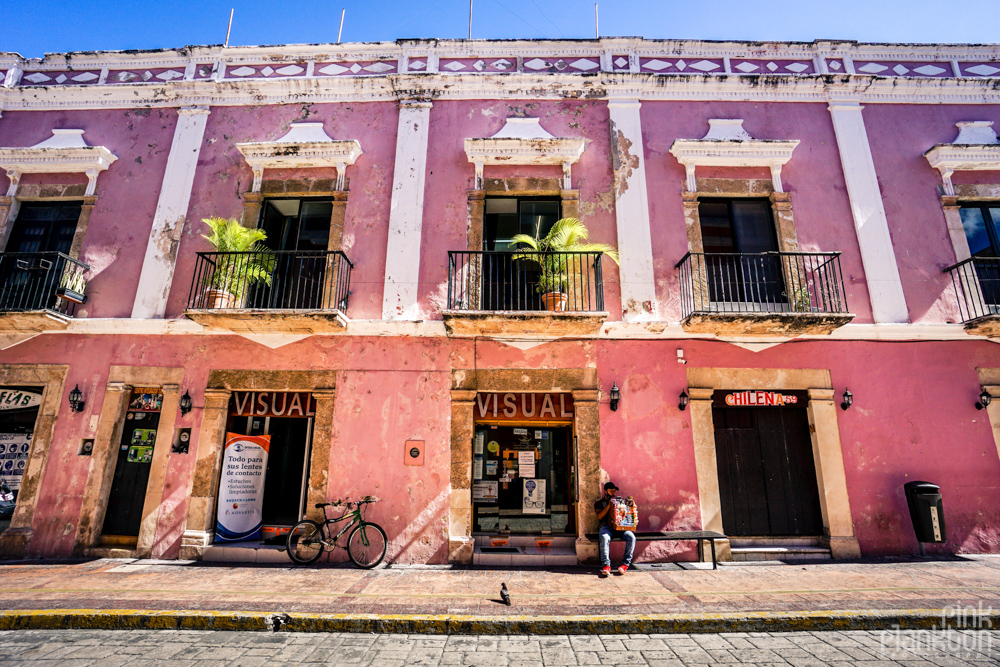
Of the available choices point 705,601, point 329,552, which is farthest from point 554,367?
point 329,552

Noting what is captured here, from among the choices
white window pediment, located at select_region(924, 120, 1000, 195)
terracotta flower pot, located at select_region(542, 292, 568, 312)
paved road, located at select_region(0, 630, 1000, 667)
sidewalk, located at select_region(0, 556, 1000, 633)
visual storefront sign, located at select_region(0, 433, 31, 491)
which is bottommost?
paved road, located at select_region(0, 630, 1000, 667)

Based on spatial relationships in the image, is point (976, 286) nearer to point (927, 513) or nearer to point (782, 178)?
point (782, 178)

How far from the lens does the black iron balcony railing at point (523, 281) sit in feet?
24.7

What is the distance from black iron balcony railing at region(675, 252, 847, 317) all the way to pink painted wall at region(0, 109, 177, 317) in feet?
31.5

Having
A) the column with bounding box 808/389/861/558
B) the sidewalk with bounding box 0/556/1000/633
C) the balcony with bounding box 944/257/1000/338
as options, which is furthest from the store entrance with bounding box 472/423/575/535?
the balcony with bounding box 944/257/1000/338

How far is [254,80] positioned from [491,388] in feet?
24.9

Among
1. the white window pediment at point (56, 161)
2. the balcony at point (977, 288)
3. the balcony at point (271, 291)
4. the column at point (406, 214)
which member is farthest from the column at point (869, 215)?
the white window pediment at point (56, 161)

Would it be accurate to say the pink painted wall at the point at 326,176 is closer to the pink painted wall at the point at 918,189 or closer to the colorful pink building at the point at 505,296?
the colorful pink building at the point at 505,296

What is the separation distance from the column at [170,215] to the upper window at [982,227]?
14.1 metres

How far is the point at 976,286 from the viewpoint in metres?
7.95

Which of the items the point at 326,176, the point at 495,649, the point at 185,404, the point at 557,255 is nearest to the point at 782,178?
the point at 557,255

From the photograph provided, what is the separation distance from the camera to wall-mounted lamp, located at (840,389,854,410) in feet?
A: 24.2

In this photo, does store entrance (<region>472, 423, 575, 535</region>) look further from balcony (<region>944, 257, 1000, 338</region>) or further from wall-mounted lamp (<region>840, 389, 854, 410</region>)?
balcony (<region>944, 257, 1000, 338</region>)

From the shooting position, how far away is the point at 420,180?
854cm
